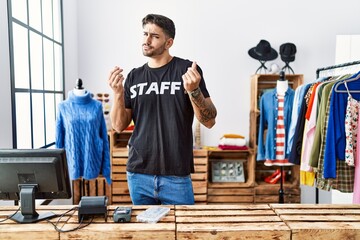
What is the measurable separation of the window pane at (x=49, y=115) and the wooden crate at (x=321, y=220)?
2.56 metres

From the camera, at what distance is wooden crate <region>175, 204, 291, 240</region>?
1188 millimetres

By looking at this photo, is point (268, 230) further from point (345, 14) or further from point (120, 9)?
point (345, 14)

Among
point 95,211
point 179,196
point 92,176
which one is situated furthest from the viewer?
point 92,176

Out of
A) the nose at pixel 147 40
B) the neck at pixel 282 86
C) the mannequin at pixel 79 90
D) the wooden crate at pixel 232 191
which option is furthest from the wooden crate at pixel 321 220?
the wooden crate at pixel 232 191

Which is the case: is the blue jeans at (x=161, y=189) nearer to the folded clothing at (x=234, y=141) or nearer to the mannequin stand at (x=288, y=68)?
the folded clothing at (x=234, y=141)

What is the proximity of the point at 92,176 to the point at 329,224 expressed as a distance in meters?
1.91

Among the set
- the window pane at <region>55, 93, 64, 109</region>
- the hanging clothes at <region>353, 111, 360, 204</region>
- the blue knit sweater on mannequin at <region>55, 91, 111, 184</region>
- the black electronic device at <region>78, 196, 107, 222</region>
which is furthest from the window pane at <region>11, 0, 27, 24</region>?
the hanging clothes at <region>353, 111, 360, 204</region>

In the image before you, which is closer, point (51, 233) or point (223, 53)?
point (51, 233)

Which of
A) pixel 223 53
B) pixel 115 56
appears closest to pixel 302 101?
pixel 223 53

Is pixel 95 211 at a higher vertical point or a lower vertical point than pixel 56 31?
lower

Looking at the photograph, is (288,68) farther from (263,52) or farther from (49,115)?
(49,115)

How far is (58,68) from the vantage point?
358 centimetres

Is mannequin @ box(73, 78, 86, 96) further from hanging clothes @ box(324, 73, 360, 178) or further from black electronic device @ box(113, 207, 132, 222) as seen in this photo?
hanging clothes @ box(324, 73, 360, 178)

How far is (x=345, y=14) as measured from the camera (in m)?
4.02
